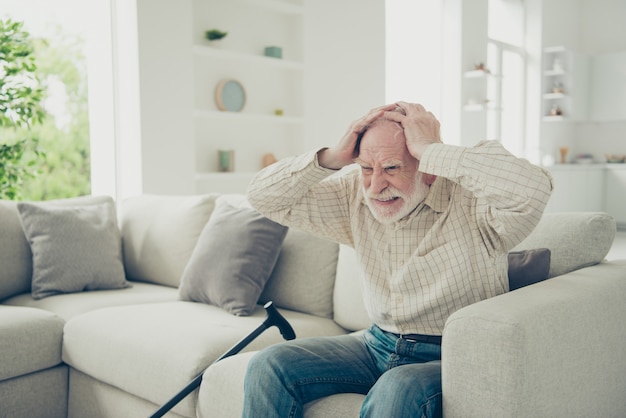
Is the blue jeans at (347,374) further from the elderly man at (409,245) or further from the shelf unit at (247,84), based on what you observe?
the shelf unit at (247,84)

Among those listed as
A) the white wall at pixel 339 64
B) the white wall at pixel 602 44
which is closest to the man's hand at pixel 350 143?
the white wall at pixel 339 64

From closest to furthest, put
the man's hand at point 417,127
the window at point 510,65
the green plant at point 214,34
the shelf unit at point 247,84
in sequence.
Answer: the man's hand at point 417,127 → the green plant at point 214,34 → the shelf unit at point 247,84 → the window at point 510,65

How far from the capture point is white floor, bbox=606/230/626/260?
5.98m

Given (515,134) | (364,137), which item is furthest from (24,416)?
(515,134)

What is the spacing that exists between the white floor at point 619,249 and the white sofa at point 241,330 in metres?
4.13

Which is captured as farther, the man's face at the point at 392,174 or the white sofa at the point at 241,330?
the man's face at the point at 392,174

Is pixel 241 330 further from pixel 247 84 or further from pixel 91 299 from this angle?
pixel 247 84

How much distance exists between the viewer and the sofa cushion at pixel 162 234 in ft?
9.77

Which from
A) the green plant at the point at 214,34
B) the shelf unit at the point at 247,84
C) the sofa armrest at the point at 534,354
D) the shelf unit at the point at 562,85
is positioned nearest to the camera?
the sofa armrest at the point at 534,354

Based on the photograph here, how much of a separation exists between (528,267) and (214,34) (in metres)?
3.78

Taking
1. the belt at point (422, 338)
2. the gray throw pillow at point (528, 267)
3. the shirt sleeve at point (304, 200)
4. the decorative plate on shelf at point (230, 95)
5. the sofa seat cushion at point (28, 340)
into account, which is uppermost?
the decorative plate on shelf at point (230, 95)

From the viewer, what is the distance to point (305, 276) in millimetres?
2430

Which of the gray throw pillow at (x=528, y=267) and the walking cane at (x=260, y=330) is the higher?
the gray throw pillow at (x=528, y=267)

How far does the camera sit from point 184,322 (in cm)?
224
